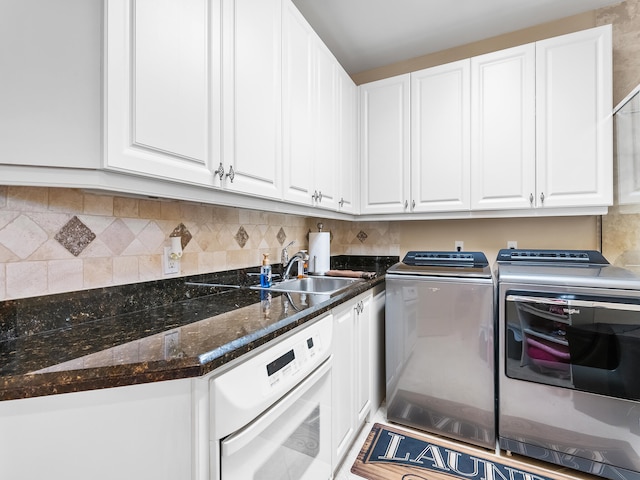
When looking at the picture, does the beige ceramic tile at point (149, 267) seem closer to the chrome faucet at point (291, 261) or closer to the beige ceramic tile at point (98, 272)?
the beige ceramic tile at point (98, 272)

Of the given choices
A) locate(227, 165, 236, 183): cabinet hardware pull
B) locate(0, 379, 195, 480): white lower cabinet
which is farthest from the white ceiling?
locate(0, 379, 195, 480): white lower cabinet

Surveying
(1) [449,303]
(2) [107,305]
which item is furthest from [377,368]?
(2) [107,305]

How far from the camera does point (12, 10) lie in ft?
2.44

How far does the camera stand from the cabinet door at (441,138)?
2.22m

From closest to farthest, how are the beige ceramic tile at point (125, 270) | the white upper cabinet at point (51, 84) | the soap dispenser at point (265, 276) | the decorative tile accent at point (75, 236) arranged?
the white upper cabinet at point (51, 84), the decorative tile accent at point (75, 236), the beige ceramic tile at point (125, 270), the soap dispenser at point (265, 276)

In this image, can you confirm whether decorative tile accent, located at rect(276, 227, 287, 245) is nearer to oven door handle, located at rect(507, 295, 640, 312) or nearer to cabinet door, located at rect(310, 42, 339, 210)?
cabinet door, located at rect(310, 42, 339, 210)

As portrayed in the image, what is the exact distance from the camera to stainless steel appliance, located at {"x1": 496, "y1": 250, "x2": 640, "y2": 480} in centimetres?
149

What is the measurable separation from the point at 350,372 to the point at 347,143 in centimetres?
160

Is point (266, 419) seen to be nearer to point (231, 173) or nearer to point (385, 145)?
point (231, 173)

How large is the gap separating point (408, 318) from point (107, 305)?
1.61 m

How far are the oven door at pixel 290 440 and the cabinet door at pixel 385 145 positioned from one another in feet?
4.94

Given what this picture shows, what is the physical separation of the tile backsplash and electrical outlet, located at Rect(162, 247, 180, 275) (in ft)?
0.07

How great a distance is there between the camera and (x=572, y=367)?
1579 mm

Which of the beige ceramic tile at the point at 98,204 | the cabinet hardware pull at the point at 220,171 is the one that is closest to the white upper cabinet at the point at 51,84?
the beige ceramic tile at the point at 98,204
